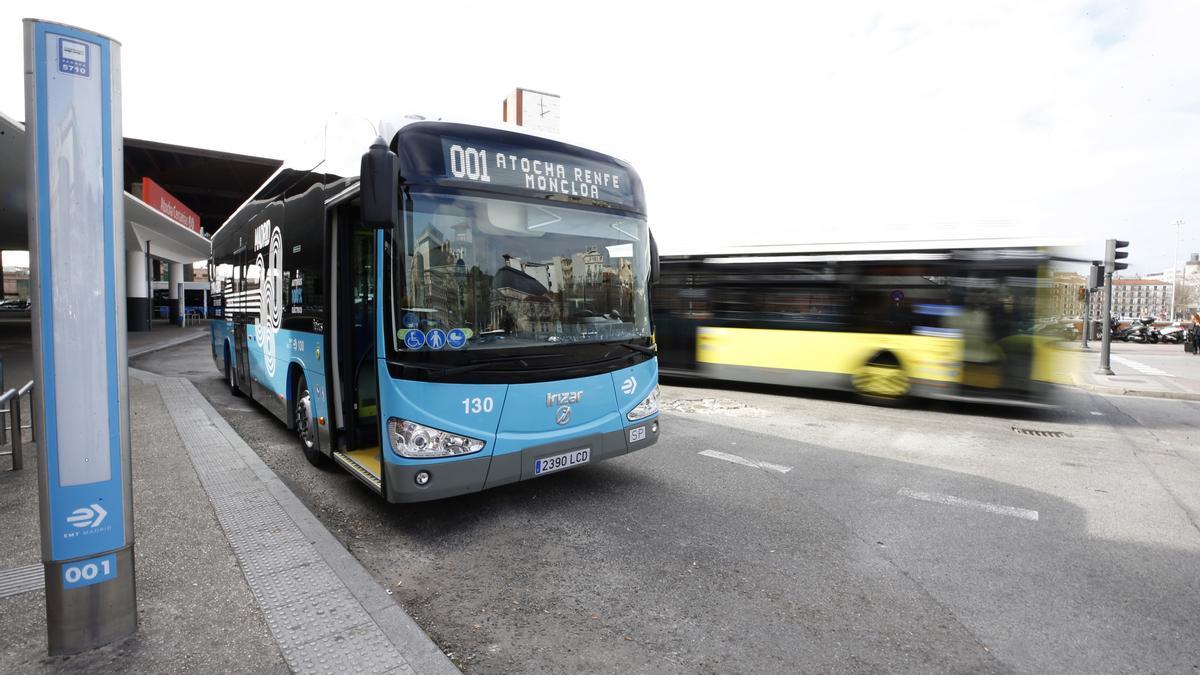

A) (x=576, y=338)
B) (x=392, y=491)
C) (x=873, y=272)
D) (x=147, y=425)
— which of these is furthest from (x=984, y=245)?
(x=147, y=425)

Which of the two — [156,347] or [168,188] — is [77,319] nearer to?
[156,347]

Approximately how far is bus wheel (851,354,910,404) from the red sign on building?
24.3 meters

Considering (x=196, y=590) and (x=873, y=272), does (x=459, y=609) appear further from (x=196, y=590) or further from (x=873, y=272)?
(x=873, y=272)

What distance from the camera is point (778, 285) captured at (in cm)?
1156

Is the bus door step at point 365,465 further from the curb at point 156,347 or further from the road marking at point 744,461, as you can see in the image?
the curb at point 156,347

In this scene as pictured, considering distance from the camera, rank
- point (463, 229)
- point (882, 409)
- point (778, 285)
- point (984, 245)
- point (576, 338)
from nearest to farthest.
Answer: point (463, 229) → point (576, 338) → point (984, 245) → point (882, 409) → point (778, 285)

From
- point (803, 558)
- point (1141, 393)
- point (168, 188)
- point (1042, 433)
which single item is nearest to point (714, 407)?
point (1042, 433)

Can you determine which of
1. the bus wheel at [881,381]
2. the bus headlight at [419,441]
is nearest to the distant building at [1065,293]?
the bus wheel at [881,381]

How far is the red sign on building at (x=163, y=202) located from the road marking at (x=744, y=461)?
79.4ft

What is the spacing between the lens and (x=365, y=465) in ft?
16.6

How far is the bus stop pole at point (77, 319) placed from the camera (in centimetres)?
266

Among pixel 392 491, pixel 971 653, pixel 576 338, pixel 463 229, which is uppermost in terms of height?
pixel 463 229

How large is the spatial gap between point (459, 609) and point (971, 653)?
2.64m

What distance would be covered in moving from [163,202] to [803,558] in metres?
30.3
